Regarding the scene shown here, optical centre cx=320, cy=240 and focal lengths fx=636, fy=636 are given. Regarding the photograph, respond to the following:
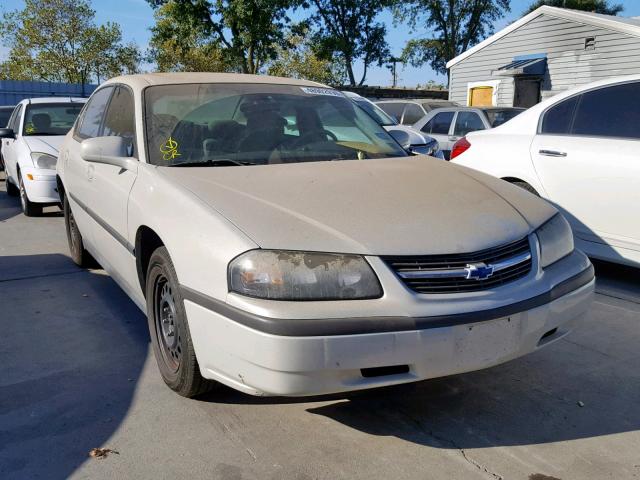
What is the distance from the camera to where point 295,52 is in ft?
133

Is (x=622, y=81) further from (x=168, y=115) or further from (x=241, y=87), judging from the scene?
(x=168, y=115)

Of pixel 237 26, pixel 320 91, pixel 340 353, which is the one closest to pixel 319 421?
pixel 340 353

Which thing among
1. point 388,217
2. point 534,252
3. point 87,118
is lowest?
point 534,252

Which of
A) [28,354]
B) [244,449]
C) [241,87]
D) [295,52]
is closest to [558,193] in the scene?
[241,87]

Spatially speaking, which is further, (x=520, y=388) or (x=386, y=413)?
(x=520, y=388)

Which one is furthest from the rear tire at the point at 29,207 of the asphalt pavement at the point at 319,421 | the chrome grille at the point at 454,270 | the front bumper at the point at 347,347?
the chrome grille at the point at 454,270

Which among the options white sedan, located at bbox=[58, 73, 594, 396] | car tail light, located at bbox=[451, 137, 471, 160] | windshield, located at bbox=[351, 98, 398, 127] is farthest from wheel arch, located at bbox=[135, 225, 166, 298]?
windshield, located at bbox=[351, 98, 398, 127]

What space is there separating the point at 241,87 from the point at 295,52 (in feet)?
125

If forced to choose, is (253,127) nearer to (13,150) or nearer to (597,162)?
(597,162)

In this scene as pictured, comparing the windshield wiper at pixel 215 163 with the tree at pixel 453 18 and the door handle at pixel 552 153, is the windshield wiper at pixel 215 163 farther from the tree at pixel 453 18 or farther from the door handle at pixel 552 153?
the tree at pixel 453 18

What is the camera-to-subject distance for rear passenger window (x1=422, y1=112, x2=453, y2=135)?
1166 cm

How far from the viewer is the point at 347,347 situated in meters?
2.37

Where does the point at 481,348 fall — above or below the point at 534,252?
below

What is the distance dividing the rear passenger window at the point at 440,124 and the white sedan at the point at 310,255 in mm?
8100
